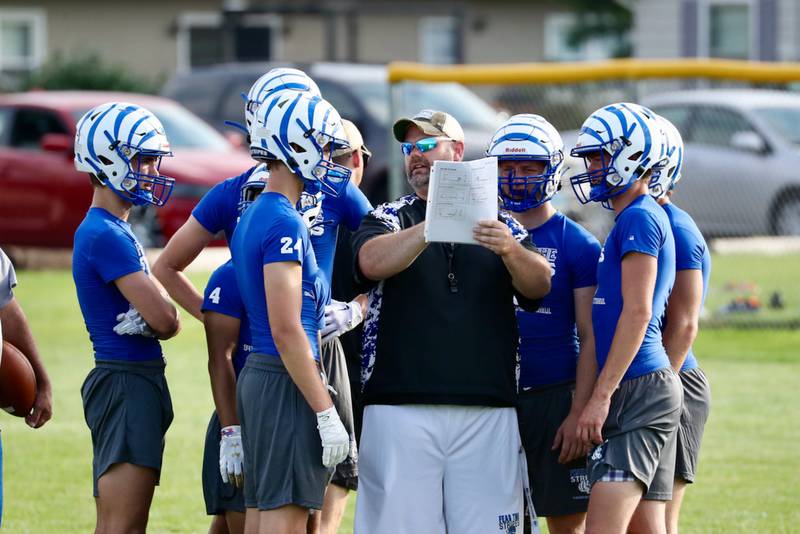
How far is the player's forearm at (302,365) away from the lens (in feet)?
15.7

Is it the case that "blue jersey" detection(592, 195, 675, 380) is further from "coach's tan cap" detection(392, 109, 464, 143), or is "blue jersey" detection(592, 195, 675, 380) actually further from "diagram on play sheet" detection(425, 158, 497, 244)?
"coach's tan cap" detection(392, 109, 464, 143)

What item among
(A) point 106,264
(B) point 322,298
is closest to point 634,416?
(B) point 322,298

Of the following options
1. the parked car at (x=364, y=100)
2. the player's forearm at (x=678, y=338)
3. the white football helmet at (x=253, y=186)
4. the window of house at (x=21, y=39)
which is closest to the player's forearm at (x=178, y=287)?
the white football helmet at (x=253, y=186)

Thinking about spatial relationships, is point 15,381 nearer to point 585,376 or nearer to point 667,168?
point 585,376

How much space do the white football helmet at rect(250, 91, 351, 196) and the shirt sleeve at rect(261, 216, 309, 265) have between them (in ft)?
0.80

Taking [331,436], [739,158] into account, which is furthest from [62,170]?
[331,436]

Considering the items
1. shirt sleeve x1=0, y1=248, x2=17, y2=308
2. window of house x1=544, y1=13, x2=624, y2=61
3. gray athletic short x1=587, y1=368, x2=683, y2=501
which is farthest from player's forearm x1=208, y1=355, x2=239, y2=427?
window of house x1=544, y1=13, x2=624, y2=61

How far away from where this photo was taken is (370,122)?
18.1 metres

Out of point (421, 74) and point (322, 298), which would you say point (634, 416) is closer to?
point (322, 298)

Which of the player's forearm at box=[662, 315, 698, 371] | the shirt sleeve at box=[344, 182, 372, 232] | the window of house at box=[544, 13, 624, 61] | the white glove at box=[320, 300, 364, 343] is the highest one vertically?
the window of house at box=[544, 13, 624, 61]

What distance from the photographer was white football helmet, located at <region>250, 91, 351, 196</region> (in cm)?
493

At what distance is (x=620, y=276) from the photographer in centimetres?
532

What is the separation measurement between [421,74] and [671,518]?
9.13 metres

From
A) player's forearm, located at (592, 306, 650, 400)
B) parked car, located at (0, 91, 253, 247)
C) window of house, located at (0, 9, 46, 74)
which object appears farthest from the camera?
window of house, located at (0, 9, 46, 74)
